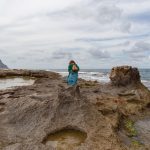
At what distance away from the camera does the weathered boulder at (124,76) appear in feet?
68.2

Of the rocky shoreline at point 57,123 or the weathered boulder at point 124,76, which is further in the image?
the weathered boulder at point 124,76

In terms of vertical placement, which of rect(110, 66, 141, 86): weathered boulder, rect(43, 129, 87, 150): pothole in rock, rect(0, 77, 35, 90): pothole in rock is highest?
rect(110, 66, 141, 86): weathered boulder

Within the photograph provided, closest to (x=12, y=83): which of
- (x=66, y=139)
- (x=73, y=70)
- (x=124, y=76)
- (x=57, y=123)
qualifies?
(x=73, y=70)

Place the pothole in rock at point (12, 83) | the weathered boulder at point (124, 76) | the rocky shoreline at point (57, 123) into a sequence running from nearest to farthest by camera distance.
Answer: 1. the rocky shoreline at point (57, 123)
2. the weathered boulder at point (124, 76)
3. the pothole in rock at point (12, 83)

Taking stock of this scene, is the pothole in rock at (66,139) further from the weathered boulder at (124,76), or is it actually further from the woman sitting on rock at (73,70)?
the weathered boulder at (124,76)

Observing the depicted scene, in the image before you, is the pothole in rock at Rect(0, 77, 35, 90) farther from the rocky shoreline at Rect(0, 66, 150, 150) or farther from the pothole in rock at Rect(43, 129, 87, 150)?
the pothole in rock at Rect(43, 129, 87, 150)

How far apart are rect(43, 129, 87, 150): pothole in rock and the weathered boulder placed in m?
12.3

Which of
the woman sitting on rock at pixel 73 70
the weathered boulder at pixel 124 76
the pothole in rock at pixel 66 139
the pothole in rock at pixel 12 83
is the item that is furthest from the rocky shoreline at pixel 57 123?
the pothole in rock at pixel 12 83

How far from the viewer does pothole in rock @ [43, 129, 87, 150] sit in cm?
814

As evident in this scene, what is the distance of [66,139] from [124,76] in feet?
43.5

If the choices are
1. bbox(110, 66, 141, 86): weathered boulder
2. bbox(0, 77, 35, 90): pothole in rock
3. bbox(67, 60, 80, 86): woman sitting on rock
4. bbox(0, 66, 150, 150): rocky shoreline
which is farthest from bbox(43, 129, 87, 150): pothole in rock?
bbox(0, 77, 35, 90): pothole in rock

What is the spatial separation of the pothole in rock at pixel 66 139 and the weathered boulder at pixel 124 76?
12.3 meters

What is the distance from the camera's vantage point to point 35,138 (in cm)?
842

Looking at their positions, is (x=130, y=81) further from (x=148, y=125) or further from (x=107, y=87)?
(x=148, y=125)
